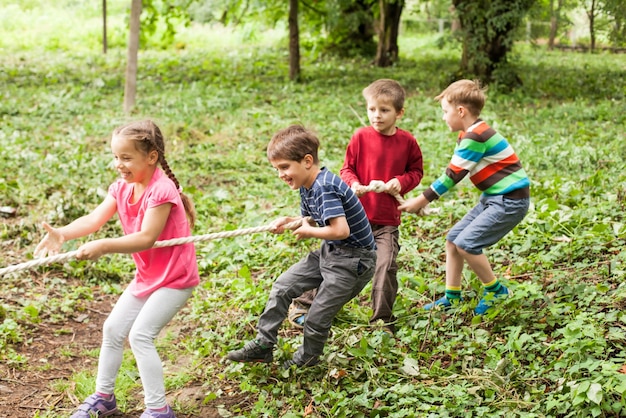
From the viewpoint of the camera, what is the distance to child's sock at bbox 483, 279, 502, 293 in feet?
15.3

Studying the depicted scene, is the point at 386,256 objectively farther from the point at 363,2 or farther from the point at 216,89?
the point at 363,2

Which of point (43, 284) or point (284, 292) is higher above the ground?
point (284, 292)

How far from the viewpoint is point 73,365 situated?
472cm

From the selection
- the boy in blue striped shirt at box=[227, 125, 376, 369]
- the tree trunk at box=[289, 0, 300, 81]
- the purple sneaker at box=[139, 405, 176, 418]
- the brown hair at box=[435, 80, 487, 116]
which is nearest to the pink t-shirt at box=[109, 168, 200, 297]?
the boy in blue striped shirt at box=[227, 125, 376, 369]

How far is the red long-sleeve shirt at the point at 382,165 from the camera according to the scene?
448 cm

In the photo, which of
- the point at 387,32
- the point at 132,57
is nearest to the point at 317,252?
the point at 132,57

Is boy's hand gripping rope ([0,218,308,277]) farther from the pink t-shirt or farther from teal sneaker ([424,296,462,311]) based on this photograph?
teal sneaker ([424,296,462,311])

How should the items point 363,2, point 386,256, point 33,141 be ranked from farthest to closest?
point 363,2, point 33,141, point 386,256

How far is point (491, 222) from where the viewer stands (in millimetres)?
4453

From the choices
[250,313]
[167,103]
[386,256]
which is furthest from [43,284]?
[167,103]

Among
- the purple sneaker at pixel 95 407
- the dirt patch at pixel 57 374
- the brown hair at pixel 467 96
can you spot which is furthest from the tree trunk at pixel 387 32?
the purple sneaker at pixel 95 407

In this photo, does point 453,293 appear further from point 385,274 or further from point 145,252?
point 145,252

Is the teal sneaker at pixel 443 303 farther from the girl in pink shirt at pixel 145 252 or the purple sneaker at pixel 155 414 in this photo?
the purple sneaker at pixel 155 414

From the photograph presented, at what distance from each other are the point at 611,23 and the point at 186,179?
8830mm
